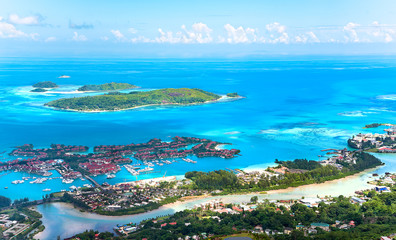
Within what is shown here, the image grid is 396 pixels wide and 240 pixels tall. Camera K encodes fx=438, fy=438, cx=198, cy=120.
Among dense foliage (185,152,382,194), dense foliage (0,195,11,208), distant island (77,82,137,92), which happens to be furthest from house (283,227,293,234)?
distant island (77,82,137,92)

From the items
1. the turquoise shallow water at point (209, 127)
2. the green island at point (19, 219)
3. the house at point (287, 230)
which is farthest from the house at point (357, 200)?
the green island at point (19, 219)

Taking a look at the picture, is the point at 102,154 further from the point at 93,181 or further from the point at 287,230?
the point at 287,230

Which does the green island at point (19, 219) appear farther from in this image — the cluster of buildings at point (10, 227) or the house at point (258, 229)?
the house at point (258, 229)

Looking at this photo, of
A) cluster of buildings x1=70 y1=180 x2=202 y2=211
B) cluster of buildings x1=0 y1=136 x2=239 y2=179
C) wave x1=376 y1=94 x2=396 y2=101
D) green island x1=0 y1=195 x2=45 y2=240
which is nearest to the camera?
green island x1=0 y1=195 x2=45 y2=240

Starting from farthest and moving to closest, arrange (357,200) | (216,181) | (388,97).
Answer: (388,97) → (216,181) → (357,200)

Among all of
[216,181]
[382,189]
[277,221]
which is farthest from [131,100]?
[277,221]

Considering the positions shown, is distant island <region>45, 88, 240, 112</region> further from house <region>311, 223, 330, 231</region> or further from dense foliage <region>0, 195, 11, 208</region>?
house <region>311, 223, 330, 231</region>

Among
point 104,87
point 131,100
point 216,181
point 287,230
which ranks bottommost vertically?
point 287,230

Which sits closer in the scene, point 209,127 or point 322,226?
point 322,226

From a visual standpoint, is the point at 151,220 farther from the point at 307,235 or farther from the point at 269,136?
the point at 269,136
